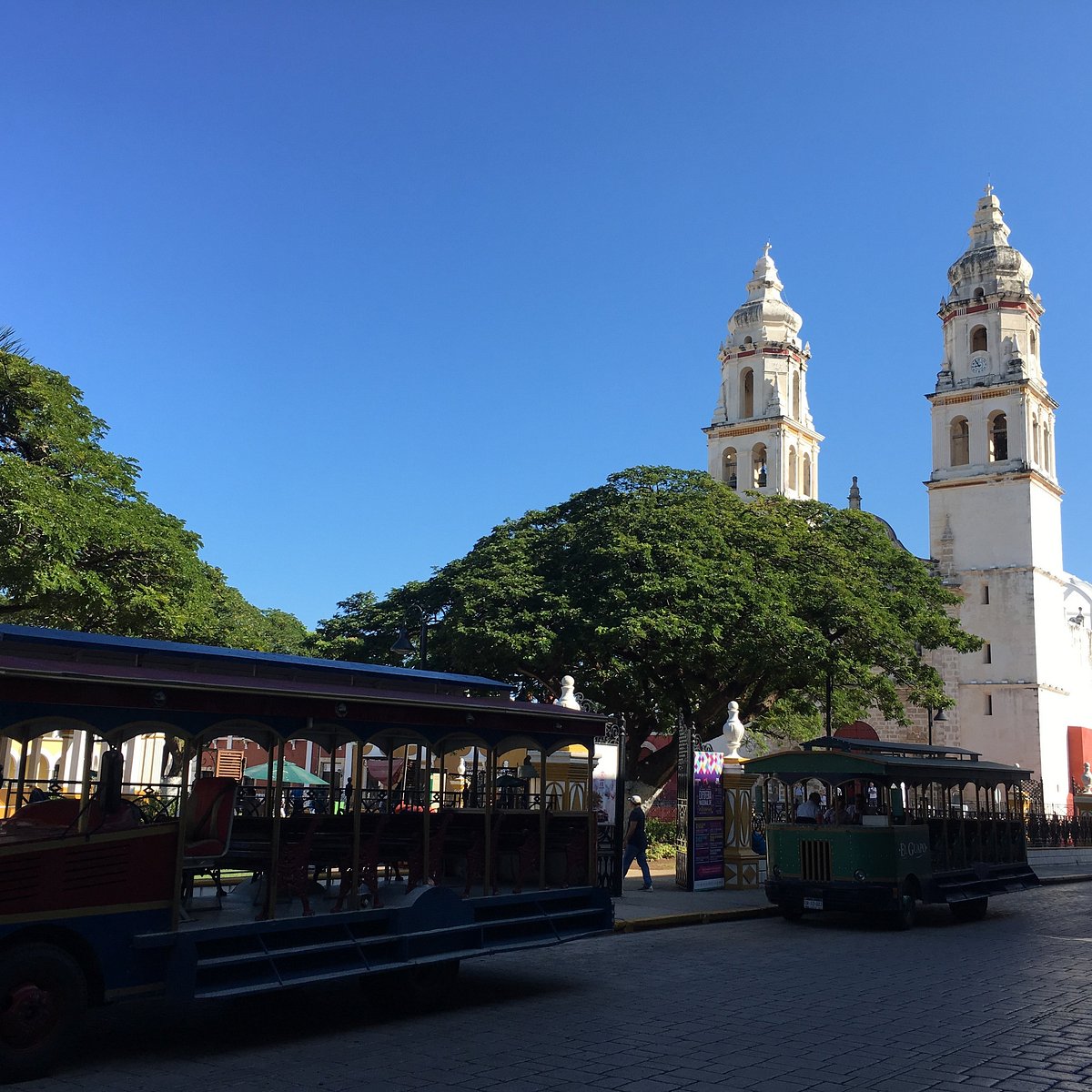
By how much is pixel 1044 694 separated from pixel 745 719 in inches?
813

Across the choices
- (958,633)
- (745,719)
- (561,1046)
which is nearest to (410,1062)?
(561,1046)

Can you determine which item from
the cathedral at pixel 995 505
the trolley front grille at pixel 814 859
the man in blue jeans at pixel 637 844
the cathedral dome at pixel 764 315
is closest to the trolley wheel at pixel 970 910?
the trolley front grille at pixel 814 859

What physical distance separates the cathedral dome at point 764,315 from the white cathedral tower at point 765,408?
0.05 meters

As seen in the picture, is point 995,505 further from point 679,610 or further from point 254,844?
point 254,844

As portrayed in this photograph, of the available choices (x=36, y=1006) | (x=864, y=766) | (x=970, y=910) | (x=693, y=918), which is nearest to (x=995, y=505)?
(x=970, y=910)

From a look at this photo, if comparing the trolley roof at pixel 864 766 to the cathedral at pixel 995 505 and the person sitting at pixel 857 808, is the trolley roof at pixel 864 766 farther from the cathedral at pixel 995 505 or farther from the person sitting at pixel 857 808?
the cathedral at pixel 995 505

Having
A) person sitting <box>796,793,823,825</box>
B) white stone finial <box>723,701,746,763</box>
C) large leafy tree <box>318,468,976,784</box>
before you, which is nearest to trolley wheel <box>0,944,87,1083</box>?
person sitting <box>796,793,823,825</box>

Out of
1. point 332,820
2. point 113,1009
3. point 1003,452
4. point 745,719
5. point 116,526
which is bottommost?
point 113,1009

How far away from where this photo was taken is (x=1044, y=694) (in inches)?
1929

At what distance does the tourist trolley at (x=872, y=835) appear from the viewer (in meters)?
17.2

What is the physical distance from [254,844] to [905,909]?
11055 millimetres

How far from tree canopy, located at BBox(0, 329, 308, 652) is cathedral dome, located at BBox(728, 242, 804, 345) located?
43.1 meters

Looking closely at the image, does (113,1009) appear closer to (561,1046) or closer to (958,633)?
(561,1046)

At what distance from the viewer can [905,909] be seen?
56.5 ft
